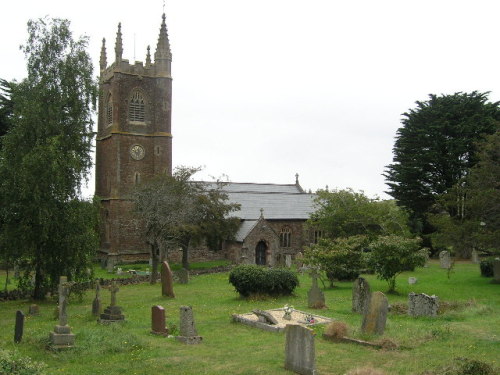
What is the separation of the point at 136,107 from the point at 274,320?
3467 centimetres

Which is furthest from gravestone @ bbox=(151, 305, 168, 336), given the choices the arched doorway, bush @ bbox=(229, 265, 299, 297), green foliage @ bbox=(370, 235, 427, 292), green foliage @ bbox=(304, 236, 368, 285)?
the arched doorway

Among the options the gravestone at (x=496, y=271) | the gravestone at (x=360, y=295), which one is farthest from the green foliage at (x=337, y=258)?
the gravestone at (x=360, y=295)

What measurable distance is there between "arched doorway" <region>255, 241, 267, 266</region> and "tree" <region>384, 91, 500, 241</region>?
12.4 m

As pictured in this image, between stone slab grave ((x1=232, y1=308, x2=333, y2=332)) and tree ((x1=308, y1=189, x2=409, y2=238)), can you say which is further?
tree ((x1=308, y1=189, x2=409, y2=238))

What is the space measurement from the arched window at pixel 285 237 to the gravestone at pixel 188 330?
33095 mm

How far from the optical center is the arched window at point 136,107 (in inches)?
→ 1826

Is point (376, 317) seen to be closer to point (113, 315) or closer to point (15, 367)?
point (113, 315)

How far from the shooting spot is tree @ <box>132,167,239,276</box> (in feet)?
110

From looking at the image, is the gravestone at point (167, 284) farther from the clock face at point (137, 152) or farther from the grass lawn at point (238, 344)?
the clock face at point (137, 152)

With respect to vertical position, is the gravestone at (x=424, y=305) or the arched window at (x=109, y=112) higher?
the arched window at (x=109, y=112)

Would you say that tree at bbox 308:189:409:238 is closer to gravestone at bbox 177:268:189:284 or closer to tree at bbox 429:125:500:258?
tree at bbox 429:125:500:258

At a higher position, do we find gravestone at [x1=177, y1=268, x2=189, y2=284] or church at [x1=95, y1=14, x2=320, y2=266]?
church at [x1=95, y1=14, x2=320, y2=266]

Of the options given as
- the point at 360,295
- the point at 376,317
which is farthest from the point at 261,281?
the point at 376,317

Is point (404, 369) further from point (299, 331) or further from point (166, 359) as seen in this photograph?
point (166, 359)
